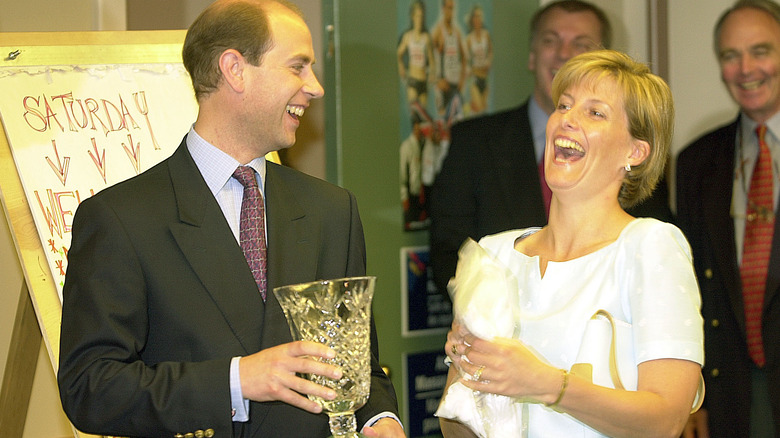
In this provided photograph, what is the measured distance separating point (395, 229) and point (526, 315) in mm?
2131

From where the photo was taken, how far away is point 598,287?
5.63 feet

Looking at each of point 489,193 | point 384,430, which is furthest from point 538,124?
point 384,430

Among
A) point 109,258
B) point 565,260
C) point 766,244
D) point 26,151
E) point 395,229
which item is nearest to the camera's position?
point 109,258

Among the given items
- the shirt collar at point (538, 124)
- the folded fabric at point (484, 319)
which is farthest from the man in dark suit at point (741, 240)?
the folded fabric at point (484, 319)

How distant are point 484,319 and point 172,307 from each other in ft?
2.15

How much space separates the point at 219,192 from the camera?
1.87 meters

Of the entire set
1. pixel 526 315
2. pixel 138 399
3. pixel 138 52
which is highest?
pixel 138 52

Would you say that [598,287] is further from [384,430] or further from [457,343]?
[384,430]

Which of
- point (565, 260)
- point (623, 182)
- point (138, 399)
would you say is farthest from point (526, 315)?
point (138, 399)

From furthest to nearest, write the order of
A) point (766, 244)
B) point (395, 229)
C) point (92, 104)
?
point (395, 229) → point (766, 244) → point (92, 104)

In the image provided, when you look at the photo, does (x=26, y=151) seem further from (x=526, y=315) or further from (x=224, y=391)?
(x=526, y=315)

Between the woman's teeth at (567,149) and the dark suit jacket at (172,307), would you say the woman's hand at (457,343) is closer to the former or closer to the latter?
the dark suit jacket at (172,307)

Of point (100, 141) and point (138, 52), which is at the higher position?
point (138, 52)

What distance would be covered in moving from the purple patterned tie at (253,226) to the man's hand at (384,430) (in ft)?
1.20
